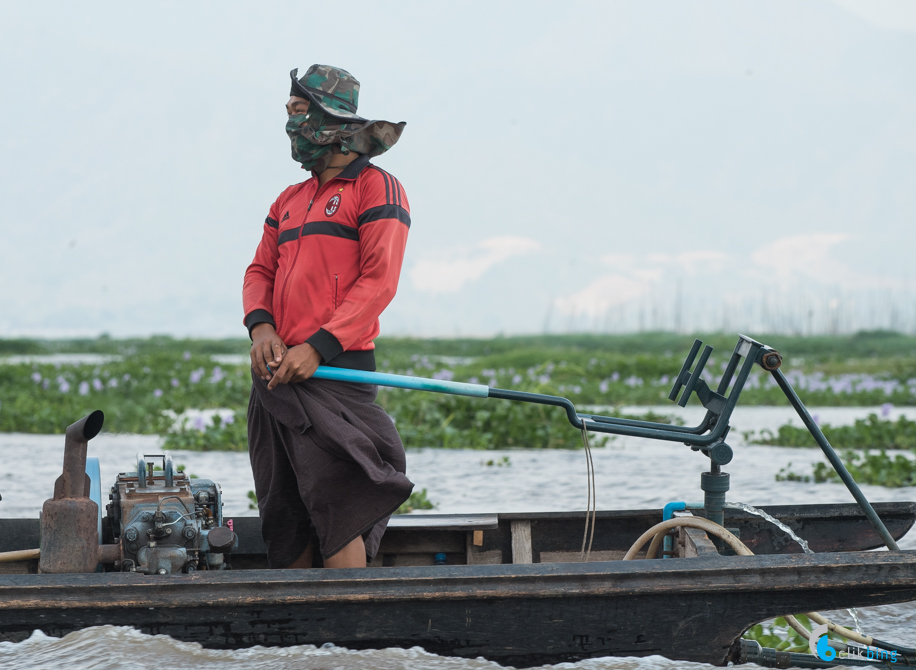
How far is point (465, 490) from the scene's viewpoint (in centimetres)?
631

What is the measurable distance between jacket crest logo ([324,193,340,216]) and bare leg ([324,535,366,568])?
3.33 ft

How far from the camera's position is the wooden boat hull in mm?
2514

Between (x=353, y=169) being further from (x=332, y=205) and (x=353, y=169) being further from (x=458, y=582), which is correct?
(x=458, y=582)

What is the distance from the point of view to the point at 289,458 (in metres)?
2.87

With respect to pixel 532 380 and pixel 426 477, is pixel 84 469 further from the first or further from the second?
pixel 532 380

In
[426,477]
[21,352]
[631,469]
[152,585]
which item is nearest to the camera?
[152,585]

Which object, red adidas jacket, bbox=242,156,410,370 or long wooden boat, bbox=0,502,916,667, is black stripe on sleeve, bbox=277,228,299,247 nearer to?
red adidas jacket, bbox=242,156,410,370

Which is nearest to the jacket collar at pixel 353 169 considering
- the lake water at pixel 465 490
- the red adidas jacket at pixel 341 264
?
the red adidas jacket at pixel 341 264

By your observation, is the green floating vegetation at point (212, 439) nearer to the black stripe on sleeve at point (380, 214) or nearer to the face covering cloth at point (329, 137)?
the face covering cloth at point (329, 137)

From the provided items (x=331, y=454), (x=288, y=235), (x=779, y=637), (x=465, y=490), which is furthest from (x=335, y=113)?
(x=465, y=490)

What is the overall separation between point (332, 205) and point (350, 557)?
3.59 feet

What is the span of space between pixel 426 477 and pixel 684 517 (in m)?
3.99

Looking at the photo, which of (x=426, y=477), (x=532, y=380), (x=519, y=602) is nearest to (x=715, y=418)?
(x=519, y=602)

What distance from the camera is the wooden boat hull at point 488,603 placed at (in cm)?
251
